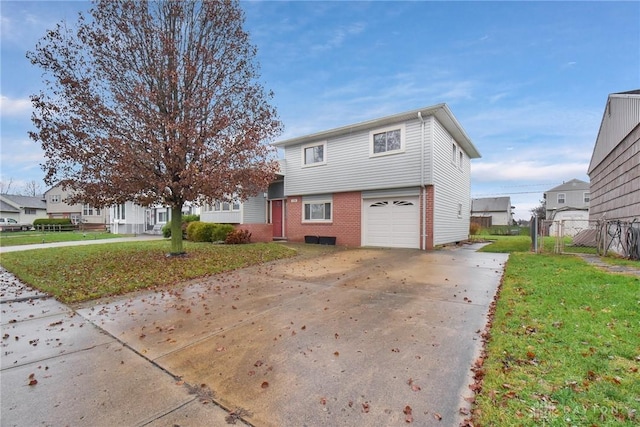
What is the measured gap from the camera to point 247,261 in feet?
30.2

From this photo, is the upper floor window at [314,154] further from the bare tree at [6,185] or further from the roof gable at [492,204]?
the bare tree at [6,185]

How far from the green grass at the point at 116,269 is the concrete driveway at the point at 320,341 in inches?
31.5

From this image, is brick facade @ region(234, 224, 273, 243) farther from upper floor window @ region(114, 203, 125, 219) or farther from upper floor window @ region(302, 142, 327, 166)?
upper floor window @ region(114, 203, 125, 219)

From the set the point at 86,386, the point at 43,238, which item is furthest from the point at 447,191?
the point at 43,238

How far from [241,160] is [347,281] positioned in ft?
17.1

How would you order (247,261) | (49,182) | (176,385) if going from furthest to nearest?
1. (247,261)
2. (49,182)
3. (176,385)

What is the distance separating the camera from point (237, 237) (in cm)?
1480

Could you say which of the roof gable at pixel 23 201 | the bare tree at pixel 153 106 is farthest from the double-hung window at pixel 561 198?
the roof gable at pixel 23 201

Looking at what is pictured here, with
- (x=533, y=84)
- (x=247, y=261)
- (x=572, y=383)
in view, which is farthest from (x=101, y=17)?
(x=533, y=84)

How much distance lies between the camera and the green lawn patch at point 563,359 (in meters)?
2.06

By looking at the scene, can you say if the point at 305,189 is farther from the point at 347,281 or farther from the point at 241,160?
the point at 347,281

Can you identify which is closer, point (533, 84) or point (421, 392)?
point (421, 392)

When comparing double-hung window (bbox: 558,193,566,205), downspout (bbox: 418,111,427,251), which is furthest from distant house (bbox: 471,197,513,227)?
downspout (bbox: 418,111,427,251)

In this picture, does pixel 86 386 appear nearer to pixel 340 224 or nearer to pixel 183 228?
pixel 340 224
